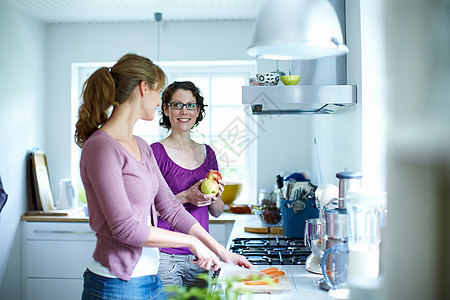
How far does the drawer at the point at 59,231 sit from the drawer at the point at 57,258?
4cm

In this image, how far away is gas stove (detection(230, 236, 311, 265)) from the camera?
173cm

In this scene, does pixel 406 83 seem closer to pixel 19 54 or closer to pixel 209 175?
pixel 209 175

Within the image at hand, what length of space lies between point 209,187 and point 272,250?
413 millimetres

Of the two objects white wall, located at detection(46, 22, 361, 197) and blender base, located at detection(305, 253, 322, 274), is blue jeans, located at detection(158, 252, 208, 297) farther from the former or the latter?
white wall, located at detection(46, 22, 361, 197)

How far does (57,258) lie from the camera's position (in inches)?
126

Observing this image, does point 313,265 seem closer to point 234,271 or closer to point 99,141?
point 234,271

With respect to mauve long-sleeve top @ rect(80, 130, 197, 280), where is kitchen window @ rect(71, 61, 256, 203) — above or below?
above

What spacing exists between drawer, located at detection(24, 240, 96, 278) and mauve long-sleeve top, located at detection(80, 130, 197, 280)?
2011mm

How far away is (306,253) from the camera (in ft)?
6.07

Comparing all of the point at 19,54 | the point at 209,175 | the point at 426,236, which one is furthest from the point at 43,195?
the point at 426,236

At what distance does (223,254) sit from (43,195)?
243 centimetres

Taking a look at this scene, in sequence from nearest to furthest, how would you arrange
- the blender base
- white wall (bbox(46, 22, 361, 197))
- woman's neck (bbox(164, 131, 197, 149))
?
the blender base → woman's neck (bbox(164, 131, 197, 149)) → white wall (bbox(46, 22, 361, 197))

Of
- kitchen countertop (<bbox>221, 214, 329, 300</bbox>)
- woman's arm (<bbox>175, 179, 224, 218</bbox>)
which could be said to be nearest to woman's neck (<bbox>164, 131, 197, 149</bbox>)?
woman's arm (<bbox>175, 179, 224, 218</bbox>)

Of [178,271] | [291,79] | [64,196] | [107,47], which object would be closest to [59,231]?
[64,196]
